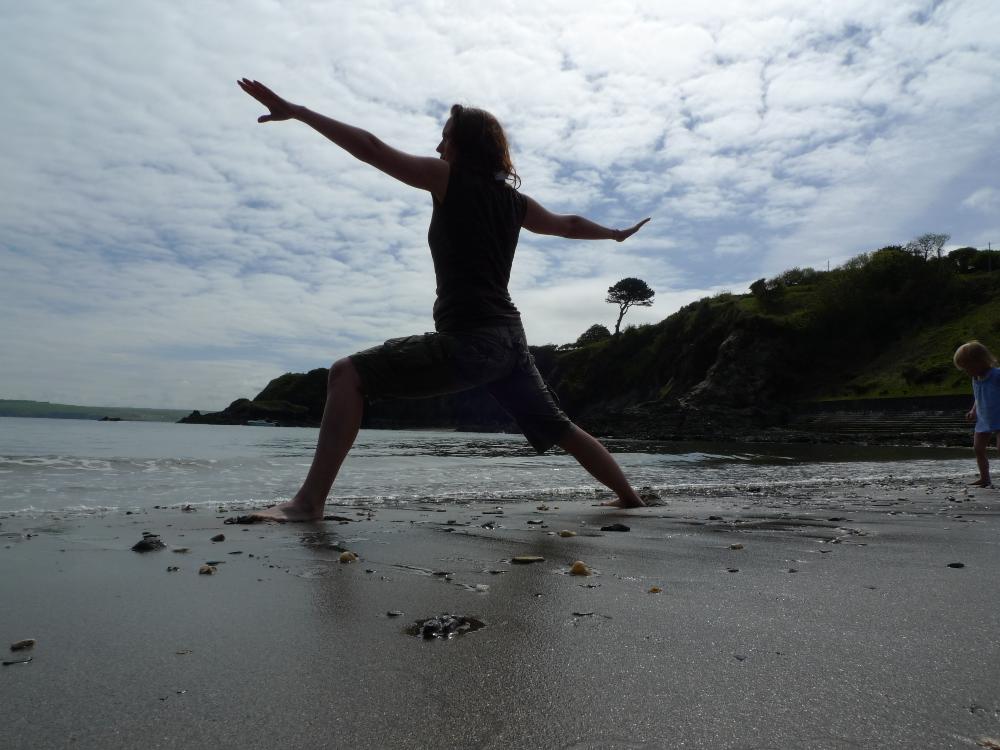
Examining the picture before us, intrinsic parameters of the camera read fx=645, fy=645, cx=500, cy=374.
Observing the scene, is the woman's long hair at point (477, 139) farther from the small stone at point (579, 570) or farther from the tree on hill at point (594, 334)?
the tree on hill at point (594, 334)

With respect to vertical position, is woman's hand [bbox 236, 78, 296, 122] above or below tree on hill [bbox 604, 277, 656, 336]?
below

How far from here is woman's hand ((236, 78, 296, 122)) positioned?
2.91 metres

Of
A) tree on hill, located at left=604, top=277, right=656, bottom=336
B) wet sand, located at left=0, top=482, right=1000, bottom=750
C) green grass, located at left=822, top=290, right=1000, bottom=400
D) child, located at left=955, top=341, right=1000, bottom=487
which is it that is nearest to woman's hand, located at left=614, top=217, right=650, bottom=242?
wet sand, located at left=0, top=482, right=1000, bottom=750

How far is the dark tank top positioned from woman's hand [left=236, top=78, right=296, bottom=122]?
2.90ft

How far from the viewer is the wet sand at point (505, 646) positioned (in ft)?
3.33

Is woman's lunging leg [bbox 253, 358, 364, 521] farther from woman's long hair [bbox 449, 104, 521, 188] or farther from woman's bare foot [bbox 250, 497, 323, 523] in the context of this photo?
woman's long hair [bbox 449, 104, 521, 188]

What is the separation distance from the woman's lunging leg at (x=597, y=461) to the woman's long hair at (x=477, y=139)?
5.50 feet

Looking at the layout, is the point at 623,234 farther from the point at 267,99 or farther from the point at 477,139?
the point at 267,99

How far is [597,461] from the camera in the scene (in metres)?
4.27

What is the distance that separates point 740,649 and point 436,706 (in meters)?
0.68

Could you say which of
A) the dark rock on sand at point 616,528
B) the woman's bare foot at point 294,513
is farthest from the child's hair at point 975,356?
the woman's bare foot at point 294,513

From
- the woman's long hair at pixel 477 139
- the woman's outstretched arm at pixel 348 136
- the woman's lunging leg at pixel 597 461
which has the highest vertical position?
the woman's long hair at pixel 477 139

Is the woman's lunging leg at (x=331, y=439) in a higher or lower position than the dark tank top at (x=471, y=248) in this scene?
lower

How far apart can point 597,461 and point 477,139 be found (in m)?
2.14
